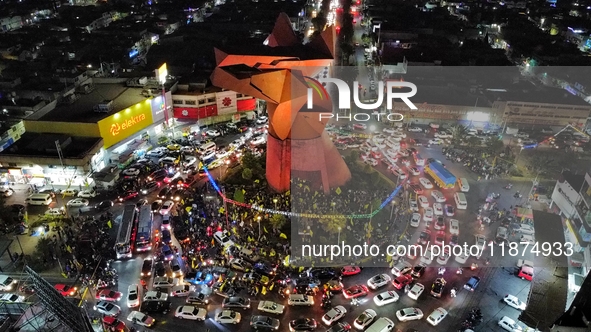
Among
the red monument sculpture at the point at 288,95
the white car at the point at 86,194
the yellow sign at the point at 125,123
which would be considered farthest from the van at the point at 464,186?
the white car at the point at 86,194

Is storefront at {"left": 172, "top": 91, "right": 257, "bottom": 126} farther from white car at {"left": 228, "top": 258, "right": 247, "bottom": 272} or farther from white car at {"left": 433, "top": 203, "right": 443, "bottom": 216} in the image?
white car at {"left": 433, "top": 203, "right": 443, "bottom": 216}

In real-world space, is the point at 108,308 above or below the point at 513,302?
above

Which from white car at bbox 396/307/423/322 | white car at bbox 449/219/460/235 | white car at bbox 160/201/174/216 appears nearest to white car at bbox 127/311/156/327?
white car at bbox 160/201/174/216

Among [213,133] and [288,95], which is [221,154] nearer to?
[213,133]

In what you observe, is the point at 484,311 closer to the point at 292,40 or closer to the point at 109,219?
Result: the point at 292,40

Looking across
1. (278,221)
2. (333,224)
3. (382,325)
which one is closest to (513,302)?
(382,325)

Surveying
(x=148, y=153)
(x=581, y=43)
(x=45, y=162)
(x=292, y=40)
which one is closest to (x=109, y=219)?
(x=45, y=162)

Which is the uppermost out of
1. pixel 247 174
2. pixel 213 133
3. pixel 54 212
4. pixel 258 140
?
pixel 247 174

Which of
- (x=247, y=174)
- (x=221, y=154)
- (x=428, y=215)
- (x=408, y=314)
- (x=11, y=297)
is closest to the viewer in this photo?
(x=408, y=314)
